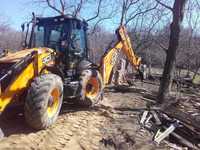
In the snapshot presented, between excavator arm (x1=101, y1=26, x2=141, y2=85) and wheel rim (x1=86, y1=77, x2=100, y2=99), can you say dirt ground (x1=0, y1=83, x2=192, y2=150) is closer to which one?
wheel rim (x1=86, y1=77, x2=100, y2=99)

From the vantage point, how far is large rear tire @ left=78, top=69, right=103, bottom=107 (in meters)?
8.16

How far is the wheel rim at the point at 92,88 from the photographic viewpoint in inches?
349

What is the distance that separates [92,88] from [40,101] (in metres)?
3.25

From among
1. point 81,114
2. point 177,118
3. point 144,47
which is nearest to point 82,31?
point 81,114

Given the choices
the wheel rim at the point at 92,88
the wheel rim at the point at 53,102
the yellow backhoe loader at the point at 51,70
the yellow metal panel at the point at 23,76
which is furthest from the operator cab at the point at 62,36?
the wheel rim at the point at 53,102

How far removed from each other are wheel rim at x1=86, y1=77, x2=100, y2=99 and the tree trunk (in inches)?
96.0

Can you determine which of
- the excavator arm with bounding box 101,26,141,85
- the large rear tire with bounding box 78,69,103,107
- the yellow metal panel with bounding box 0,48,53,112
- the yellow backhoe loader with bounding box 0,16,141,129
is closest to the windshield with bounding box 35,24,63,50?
the yellow backhoe loader with bounding box 0,16,141,129

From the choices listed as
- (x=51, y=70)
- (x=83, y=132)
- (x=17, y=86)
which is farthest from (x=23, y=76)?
(x=83, y=132)

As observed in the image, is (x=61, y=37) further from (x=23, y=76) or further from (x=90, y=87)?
(x=23, y=76)

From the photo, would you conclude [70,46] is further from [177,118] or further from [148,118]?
[177,118]

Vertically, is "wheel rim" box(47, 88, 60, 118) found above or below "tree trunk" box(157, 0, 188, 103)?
below

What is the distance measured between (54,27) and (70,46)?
2.31ft

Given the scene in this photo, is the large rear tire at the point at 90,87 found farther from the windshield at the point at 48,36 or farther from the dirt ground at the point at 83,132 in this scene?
the windshield at the point at 48,36

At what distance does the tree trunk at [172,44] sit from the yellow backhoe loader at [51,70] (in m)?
1.88
